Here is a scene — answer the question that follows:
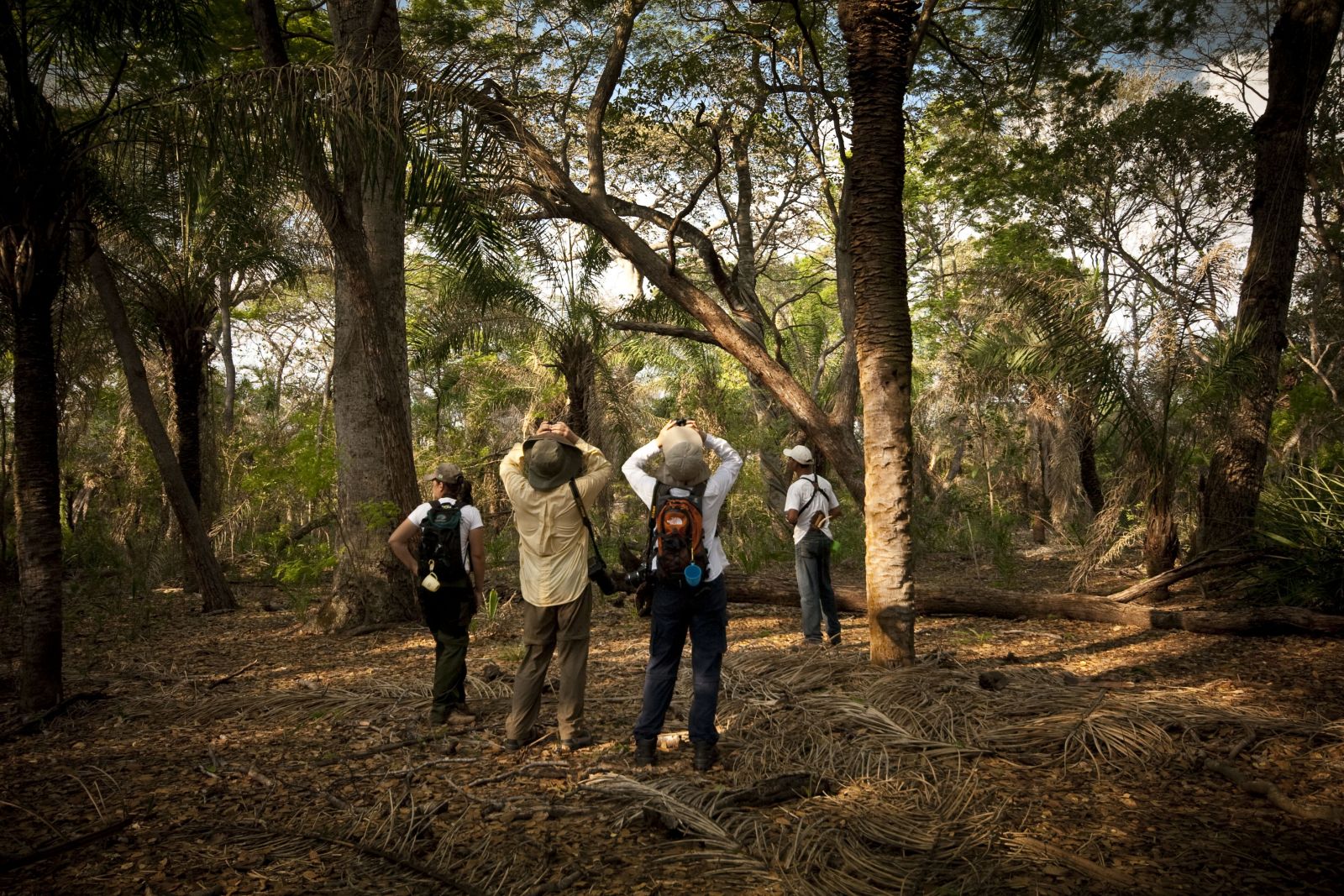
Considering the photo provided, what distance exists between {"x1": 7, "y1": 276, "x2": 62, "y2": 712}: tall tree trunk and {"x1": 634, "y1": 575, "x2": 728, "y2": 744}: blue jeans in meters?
4.32

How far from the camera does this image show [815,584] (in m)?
7.98

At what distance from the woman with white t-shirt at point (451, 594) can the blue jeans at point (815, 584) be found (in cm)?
331

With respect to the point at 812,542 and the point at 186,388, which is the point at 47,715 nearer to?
the point at 812,542

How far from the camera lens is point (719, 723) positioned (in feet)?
18.4

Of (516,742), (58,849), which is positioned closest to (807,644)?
(516,742)

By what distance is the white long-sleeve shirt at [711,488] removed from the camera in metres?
4.85

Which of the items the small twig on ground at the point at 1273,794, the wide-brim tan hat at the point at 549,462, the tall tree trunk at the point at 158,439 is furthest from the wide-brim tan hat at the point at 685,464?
the tall tree trunk at the point at 158,439

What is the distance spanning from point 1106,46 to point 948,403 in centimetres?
961

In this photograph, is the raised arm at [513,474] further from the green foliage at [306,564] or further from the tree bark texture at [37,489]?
the green foliage at [306,564]

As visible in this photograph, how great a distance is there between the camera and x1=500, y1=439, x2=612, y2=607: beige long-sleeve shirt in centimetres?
521

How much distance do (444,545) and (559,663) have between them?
1.08 m

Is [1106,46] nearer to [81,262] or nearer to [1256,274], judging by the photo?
[1256,274]

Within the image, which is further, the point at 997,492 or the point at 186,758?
the point at 997,492

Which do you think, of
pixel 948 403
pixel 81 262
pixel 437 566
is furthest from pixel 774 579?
pixel 948 403
